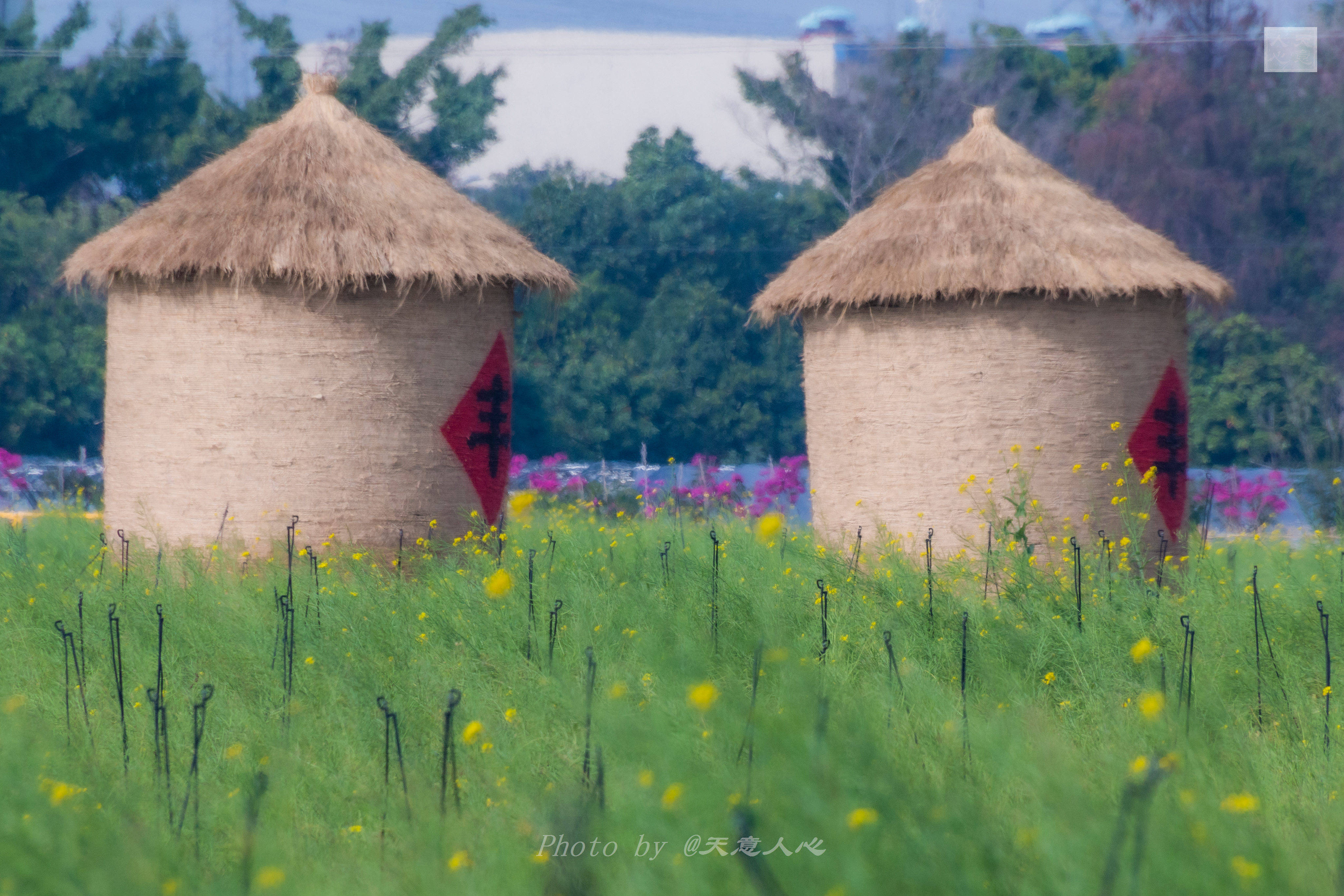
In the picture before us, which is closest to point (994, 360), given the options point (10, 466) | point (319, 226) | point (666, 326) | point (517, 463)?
point (319, 226)

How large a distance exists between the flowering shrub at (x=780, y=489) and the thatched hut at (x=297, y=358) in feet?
19.6

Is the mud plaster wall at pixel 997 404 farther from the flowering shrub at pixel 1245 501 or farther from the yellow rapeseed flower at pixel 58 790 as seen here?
the flowering shrub at pixel 1245 501

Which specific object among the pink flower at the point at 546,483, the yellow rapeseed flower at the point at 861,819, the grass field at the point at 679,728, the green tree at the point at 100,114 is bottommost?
the pink flower at the point at 546,483

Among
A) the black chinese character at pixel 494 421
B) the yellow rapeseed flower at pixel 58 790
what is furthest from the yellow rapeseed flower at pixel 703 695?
the black chinese character at pixel 494 421

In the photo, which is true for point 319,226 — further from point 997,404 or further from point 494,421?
point 997,404

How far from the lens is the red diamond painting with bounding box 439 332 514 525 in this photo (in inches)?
309

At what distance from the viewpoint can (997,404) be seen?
7.58 meters

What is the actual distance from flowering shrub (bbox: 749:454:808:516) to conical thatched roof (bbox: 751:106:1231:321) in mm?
5206

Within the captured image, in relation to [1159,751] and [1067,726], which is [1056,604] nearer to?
[1067,726]

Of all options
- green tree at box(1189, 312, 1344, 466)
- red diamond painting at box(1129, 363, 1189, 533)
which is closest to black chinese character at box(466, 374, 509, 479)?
red diamond painting at box(1129, 363, 1189, 533)

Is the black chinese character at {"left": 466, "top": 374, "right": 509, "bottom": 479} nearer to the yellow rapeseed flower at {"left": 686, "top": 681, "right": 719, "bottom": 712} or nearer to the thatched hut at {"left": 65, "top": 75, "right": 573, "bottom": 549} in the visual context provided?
the thatched hut at {"left": 65, "top": 75, "right": 573, "bottom": 549}

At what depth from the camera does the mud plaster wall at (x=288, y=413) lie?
7.43 metres

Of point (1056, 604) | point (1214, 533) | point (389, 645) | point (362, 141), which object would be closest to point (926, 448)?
point (1056, 604)

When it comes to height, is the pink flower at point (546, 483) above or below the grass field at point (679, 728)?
below
